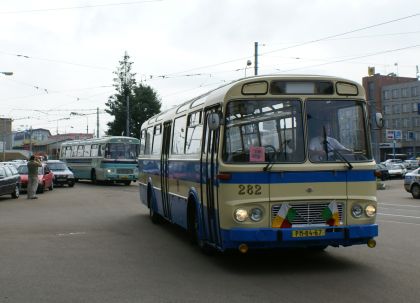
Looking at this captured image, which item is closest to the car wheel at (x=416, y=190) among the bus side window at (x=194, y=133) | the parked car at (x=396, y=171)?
the bus side window at (x=194, y=133)

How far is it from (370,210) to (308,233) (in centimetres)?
106

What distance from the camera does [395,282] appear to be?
777 cm

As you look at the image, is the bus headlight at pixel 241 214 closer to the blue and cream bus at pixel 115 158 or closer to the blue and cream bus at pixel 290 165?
Answer: the blue and cream bus at pixel 290 165

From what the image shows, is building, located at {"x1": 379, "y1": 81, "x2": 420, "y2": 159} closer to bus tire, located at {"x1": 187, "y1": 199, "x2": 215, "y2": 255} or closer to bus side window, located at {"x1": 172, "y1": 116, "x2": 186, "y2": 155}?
bus side window, located at {"x1": 172, "y1": 116, "x2": 186, "y2": 155}

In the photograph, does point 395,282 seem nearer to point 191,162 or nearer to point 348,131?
point 348,131

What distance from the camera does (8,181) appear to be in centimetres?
2464

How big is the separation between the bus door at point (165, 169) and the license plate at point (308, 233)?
17.1ft

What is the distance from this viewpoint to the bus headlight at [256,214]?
8273 mm

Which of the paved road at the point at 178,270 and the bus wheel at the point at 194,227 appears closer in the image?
the paved road at the point at 178,270

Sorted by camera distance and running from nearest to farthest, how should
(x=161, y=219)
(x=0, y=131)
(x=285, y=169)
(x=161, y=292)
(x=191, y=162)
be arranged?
(x=161, y=292), (x=285, y=169), (x=191, y=162), (x=161, y=219), (x=0, y=131)

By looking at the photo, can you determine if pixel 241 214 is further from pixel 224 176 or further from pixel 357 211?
pixel 357 211

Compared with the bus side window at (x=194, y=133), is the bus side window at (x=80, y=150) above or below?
above

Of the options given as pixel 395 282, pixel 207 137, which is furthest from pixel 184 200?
pixel 395 282

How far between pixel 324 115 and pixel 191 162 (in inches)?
109
